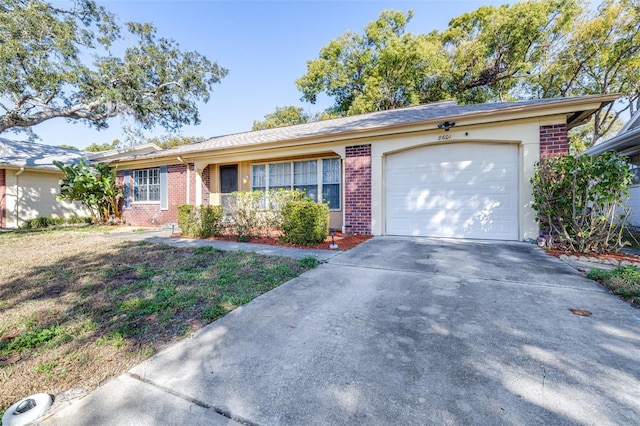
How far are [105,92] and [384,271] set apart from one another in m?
Result: 14.0

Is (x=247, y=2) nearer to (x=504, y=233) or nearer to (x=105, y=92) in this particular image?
(x=105, y=92)

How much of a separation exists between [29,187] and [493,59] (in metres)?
26.6

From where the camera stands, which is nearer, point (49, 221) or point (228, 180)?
point (228, 180)

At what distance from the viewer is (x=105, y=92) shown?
1186 centimetres

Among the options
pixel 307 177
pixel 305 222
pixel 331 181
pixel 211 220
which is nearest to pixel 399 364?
pixel 305 222

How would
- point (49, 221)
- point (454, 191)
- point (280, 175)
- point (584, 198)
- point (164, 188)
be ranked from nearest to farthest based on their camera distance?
point (584, 198) < point (454, 191) < point (280, 175) < point (164, 188) < point (49, 221)

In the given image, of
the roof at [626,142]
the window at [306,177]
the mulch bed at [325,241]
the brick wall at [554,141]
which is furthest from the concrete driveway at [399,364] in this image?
the roof at [626,142]

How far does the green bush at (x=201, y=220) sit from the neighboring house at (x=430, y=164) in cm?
247

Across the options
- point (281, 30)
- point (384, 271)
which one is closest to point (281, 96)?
point (281, 30)

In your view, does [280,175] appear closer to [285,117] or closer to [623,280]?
[623,280]

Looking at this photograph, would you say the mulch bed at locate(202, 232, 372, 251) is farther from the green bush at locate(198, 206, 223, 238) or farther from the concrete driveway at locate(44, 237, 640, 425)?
the concrete driveway at locate(44, 237, 640, 425)

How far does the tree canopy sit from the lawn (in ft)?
55.4

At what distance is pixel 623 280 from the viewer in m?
3.39

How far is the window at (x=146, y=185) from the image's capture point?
11.4m
